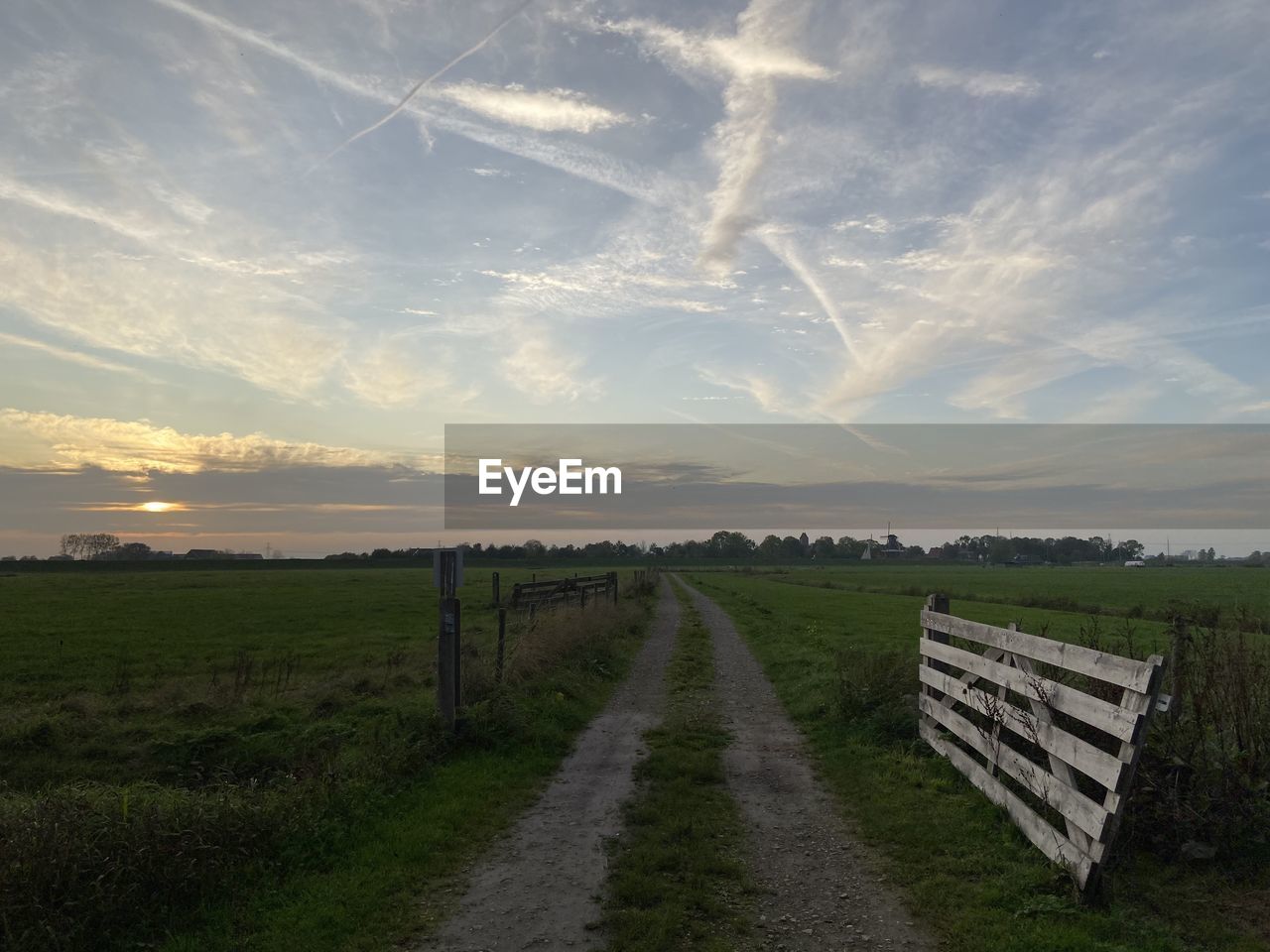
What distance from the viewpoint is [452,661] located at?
989cm

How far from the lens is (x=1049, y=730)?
6203 mm

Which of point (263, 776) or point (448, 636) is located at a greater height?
point (448, 636)

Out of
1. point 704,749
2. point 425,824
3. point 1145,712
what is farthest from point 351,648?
point 1145,712

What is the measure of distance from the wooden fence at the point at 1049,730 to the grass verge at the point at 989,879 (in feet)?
0.75

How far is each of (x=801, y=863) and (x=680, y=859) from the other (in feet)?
3.07

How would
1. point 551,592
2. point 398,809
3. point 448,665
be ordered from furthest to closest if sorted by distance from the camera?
point 551,592 < point 448,665 < point 398,809

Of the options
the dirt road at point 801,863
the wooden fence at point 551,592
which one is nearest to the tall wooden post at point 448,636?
the dirt road at point 801,863

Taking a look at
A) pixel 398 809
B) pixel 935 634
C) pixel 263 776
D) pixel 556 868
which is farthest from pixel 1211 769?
pixel 263 776

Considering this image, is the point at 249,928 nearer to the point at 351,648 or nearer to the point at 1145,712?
the point at 1145,712

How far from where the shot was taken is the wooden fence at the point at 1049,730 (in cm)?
517

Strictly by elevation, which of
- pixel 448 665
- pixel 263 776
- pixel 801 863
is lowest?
pixel 263 776

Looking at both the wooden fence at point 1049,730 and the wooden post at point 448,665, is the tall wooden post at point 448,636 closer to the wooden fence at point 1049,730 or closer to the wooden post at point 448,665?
the wooden post at point 448,665

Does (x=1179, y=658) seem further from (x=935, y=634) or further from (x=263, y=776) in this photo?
(x=263, y=776)

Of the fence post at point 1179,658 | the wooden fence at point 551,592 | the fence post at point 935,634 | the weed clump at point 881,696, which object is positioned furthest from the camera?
the wooden fence at point 551,592
